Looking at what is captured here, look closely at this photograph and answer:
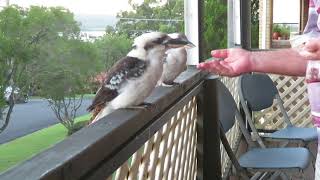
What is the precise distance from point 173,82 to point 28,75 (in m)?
0.87

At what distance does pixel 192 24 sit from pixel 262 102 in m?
1.12

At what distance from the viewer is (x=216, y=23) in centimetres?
332

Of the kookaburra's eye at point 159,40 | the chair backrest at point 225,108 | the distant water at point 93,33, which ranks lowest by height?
the chair backrest at point 225,108

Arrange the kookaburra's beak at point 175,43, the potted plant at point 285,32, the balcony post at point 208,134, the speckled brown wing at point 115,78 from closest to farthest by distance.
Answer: the speckled brown wing at point 115,78 → the kookaburra's beak at point 175,43 → the balcony post at point 208,134 → the potted plant at point 285,32

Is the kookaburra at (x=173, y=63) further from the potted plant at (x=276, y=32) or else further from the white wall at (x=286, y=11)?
the potted plant at (x=276, y=32)

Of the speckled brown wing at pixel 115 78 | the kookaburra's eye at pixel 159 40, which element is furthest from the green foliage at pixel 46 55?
the kookaburra's eye at pixel 159 40

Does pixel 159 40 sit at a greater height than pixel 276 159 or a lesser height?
greater

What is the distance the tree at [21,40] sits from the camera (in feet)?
2.15

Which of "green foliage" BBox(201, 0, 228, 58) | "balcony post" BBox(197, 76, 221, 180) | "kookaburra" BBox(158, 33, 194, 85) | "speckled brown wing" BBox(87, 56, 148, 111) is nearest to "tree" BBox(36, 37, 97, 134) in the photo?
"speckled brown wing" BBox(87, 56, 148, 111)

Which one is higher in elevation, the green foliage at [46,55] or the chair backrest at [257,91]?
the green foliage at [46,55]

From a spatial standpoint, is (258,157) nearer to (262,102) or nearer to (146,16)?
(262,102)

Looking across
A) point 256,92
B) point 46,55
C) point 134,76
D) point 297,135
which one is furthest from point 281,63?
point 256,92

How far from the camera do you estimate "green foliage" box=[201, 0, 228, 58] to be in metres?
3.06

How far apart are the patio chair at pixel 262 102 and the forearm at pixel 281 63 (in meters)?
1.60
